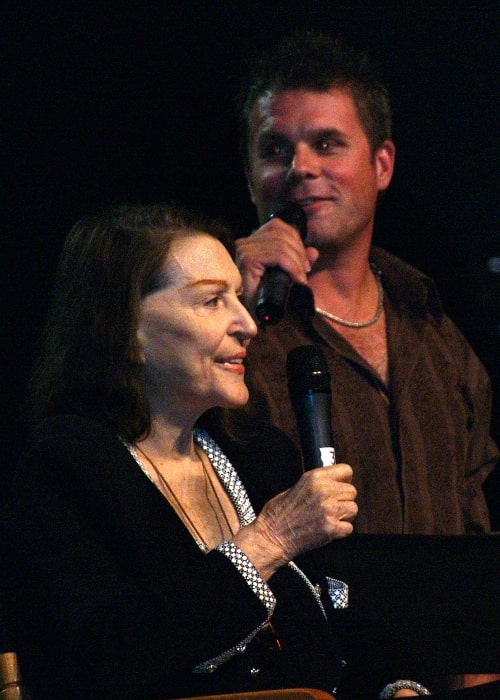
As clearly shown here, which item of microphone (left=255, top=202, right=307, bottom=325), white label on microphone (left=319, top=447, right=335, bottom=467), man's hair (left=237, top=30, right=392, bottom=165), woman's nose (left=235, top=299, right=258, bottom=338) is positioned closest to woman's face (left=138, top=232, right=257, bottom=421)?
woman's nose (left=235, top=299, right=258, bottom=338)

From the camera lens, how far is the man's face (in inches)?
112

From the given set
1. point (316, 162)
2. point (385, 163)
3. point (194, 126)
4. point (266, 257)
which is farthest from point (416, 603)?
point (194, 126)

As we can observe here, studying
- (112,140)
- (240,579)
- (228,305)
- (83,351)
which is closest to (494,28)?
(112,140)

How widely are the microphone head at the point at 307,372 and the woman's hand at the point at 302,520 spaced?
0.16m

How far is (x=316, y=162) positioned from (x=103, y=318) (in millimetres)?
959

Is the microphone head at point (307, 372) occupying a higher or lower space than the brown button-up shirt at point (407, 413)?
higher

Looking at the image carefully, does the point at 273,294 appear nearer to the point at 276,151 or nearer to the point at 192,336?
the point at 192,336

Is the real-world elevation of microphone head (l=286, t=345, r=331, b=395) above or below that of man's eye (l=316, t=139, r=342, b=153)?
below

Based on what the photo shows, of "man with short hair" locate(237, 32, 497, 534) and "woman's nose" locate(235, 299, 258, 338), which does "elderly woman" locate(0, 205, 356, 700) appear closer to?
"woman's nose" locate(235, 299, 258, 338)

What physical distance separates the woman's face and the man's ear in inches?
41.7

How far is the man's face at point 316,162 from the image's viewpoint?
2.84 meters

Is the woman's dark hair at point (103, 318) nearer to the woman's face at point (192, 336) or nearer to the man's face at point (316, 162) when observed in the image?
the woman's face at point (192, 336)

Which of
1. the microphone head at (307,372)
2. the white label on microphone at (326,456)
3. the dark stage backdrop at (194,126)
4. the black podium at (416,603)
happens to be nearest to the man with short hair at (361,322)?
the dark stage backdrop at (194,126)

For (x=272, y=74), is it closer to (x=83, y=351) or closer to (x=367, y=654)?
(x=83, y=351)
